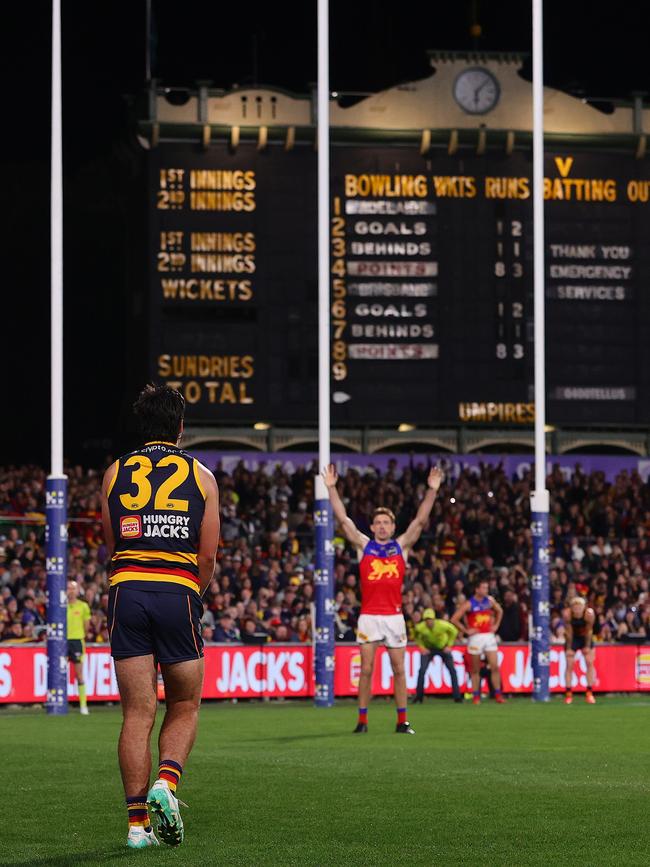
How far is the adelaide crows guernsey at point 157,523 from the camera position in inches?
341

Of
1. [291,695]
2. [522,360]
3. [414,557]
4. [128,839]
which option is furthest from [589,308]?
[128,839]

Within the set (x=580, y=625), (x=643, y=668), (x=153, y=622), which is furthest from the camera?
(x=643, y=668)

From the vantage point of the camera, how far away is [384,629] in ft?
59.6

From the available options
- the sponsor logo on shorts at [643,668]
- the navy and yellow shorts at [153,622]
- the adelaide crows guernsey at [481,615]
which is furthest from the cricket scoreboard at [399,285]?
the navy and yellow shorts at [153,622]

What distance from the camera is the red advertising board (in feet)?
89.9

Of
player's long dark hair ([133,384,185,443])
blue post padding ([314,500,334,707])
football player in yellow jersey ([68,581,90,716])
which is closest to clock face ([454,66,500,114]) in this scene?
blue post padding ([314,500,334,707])

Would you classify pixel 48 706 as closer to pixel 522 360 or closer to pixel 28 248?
pixel 522 360

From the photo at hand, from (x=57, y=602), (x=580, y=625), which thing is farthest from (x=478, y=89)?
(x=57, y=602)

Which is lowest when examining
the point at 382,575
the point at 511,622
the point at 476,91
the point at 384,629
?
the point at 511,622

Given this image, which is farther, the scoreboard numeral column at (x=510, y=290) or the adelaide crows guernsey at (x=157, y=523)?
the scoreboard numeral column at (x=510, y=290)

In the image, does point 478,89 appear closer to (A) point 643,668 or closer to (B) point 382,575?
(A) point 643,668

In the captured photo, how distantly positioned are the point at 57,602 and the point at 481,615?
6.94m

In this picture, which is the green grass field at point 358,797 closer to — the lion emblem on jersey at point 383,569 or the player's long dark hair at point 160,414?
the lion emblem on jersey at point 383,569

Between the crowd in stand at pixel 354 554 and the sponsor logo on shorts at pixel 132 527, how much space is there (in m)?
20.4
